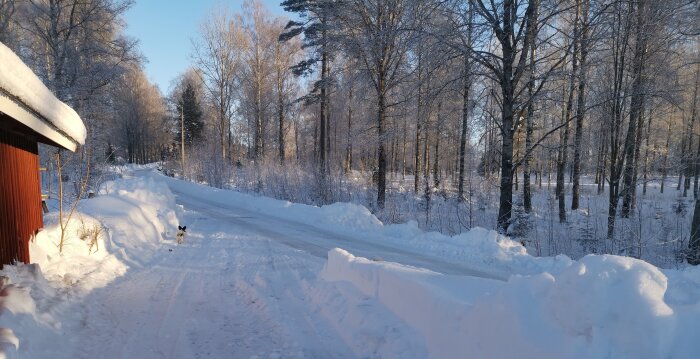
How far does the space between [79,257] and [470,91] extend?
15.6 metres

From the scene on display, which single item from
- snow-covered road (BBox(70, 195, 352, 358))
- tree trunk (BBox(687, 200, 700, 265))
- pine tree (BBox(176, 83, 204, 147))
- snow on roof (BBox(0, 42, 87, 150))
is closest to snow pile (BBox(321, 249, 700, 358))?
snow-covered road (BBox(70, 195, 352, 358))

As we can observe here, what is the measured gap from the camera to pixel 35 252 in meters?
5.60

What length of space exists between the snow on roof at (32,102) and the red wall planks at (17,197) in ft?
1.78

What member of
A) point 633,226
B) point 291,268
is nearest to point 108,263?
point 291,268

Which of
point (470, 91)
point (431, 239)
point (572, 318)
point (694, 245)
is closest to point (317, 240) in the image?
point (431, 239)

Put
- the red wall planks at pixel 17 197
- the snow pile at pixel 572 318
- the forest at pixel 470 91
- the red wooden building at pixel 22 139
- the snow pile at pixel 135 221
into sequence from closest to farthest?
the snow pile at pixel 572 318
the red wooden building at pixel 22 139
the red wall planks at pixel 17 197
the snow pile at pixel 135 221
the forest at pixel 470 91

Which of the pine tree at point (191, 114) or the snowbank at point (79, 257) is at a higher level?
the pine tree at point (191, 114)

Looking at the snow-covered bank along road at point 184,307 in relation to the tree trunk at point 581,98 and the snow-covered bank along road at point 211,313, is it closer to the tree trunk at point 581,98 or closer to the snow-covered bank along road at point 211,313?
the snow-covered bank along road at point 211,313

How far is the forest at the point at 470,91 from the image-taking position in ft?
32.7

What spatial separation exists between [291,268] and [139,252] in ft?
11.0

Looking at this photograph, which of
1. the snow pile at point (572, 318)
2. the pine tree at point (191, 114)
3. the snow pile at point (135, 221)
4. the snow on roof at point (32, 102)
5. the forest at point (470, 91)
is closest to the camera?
the snow pile at point (572, 318)

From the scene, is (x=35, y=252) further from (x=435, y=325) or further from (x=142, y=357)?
(x=435, y=325)

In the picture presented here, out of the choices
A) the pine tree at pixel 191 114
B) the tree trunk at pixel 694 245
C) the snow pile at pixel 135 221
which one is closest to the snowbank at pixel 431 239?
the tree trunk at pixel 694 245

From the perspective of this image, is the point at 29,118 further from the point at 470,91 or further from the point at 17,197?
the point at 470,91
